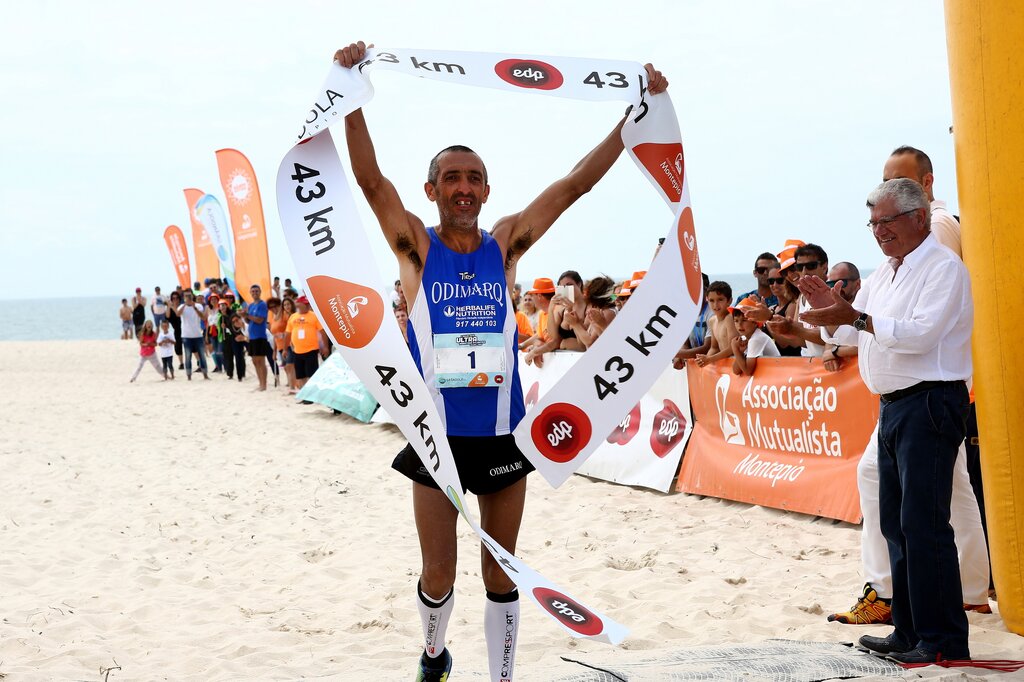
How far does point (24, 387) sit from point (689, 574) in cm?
1719

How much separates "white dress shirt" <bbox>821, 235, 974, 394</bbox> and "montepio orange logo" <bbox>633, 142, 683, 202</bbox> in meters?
0.95

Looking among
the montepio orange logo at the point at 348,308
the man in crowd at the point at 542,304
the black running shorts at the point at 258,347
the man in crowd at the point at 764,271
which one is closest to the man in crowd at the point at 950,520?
the montepio orange logo at the point at 348,308

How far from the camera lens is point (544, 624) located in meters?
4.52

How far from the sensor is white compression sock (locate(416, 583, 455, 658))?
3.27 m

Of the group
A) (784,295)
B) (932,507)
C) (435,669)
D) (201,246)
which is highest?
(201,246)

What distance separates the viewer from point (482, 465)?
125 inches

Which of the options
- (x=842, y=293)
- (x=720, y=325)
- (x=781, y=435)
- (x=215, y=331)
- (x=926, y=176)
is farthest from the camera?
(x=215, y=331)

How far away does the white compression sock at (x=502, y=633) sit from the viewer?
328 centimetres

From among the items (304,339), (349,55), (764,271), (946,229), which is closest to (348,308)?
(349,55)

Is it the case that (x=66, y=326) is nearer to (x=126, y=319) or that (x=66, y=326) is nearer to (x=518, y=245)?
(x=126, y=319)

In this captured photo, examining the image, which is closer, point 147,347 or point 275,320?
point 275,320

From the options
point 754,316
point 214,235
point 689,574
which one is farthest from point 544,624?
point 214,235

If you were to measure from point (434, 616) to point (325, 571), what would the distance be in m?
2.48

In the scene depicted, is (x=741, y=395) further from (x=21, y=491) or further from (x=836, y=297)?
(x=21, y=491)
